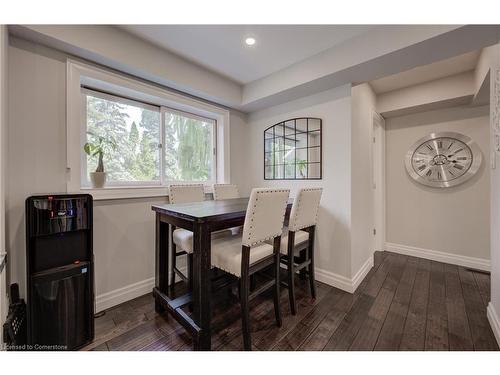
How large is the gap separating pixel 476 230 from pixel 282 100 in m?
3.02

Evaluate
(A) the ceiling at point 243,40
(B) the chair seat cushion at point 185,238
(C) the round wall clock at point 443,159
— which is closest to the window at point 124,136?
(A) the ceiling at point 243,40

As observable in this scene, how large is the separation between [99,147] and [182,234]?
1.07m

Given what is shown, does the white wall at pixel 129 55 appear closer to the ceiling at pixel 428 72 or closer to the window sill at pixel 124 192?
the window sill at pixel 124 192

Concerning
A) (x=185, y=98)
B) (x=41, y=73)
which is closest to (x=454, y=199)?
(x=185, y=98)

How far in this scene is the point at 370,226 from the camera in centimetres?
278

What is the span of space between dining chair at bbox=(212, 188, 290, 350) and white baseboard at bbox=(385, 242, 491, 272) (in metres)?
2.70

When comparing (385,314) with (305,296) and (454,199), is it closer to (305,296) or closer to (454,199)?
(305,296)

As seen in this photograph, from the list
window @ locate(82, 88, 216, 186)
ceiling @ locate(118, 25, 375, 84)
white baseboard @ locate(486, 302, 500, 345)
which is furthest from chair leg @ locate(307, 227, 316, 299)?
ceiling @ locate(118, 25, 375, 84)

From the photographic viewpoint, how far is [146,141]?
2295mm

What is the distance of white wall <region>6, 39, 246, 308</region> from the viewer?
1.44 metres

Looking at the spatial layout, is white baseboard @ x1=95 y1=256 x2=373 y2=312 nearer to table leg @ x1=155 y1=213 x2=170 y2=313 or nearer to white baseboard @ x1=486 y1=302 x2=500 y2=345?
table leg @ x1=155 y1=213 x2=170 y2=313
